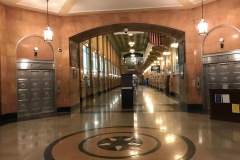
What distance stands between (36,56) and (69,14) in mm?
2307

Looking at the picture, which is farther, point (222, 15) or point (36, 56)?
point (36, 56)

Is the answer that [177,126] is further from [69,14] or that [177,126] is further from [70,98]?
[69,14]

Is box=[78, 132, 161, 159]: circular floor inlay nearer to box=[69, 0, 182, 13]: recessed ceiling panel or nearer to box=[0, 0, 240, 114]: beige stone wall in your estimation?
box=[0, 0, 240, 114]: beige stone wall

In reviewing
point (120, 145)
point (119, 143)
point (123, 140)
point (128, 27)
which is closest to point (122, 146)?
point (120, 145)

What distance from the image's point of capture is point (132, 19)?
30.0 ft

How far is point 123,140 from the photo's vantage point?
4.74 metres

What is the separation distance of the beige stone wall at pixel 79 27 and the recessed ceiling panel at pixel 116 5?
1.62 ft

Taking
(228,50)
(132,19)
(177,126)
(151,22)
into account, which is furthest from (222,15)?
(177,126)

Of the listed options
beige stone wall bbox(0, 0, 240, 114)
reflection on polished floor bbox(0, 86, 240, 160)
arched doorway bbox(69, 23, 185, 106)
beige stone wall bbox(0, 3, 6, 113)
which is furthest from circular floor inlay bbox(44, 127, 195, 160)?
arched doorway bbox(69, 23, 185, 106)

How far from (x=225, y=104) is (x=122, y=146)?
3.96m

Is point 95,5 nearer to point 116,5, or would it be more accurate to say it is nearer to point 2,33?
point 116,5

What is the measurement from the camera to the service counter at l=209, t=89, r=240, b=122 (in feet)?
20.7

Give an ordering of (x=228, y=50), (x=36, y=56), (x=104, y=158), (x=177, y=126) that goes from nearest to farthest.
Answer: (x=104, y=158) → (x=177, y=126) → (x=228, y=50) → (x=36, y=56)

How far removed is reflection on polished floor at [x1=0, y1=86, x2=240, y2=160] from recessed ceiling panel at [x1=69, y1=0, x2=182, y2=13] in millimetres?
4436
